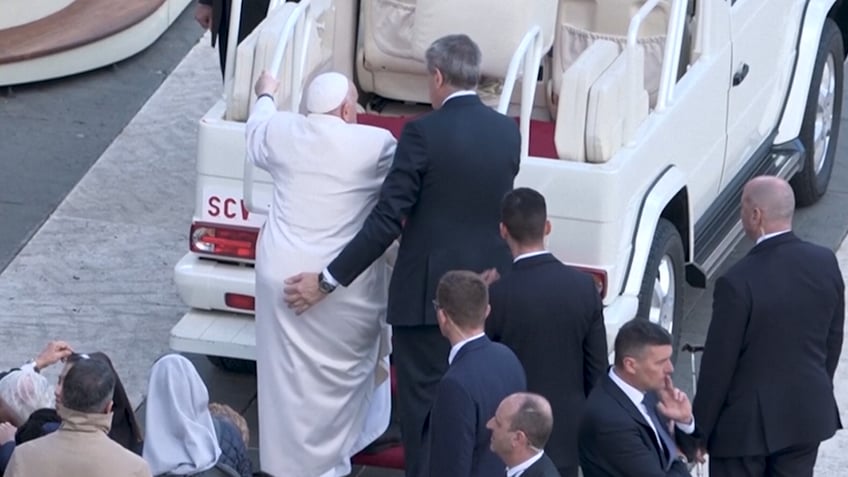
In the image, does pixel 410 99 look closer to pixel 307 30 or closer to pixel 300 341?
pixel 307 30

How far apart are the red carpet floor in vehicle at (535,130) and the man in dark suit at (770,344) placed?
1278 mm

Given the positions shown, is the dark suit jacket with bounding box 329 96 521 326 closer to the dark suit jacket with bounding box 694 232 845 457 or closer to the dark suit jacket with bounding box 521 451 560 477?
the dark suit jacket with bounding box 694 232 845 457

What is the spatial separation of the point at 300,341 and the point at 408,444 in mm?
564

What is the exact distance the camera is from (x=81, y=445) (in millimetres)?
5508

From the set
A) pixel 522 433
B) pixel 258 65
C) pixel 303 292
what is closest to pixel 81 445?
pixel 522 433

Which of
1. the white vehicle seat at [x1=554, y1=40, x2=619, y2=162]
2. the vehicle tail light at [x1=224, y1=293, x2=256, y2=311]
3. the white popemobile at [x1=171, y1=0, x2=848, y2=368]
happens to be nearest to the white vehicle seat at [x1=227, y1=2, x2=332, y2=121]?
the white popemobile at [x1=171, y1=0, x2=848, y2=368]

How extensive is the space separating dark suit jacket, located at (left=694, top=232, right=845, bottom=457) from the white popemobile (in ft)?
2.48

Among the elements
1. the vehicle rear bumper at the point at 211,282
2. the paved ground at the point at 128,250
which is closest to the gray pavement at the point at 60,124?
the paved ground at the point at 128,250

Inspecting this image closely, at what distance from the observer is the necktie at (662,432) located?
19.4ft

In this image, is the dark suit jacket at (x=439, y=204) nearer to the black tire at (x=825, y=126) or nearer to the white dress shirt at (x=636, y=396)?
the white dress shirt at (x=636, y=396)

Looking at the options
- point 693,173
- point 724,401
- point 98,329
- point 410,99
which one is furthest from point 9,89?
point 724,401

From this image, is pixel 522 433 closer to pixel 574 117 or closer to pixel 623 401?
pixel 623 401

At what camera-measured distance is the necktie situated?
5898mm

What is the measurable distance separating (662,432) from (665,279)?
7.04 feet
